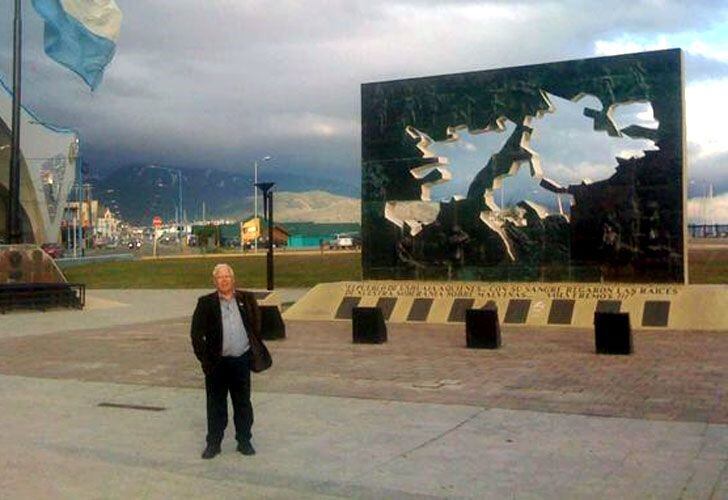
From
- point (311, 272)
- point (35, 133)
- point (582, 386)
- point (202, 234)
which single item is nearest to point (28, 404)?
point (582, 386)

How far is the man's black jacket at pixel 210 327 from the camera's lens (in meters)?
7.27

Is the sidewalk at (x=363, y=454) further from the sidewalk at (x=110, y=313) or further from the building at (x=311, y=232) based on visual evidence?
the building at (x=311, y=232)

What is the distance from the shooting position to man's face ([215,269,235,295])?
7.31 m

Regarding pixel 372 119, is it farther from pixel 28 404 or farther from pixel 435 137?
pixel 28 404

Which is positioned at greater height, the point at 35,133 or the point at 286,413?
the point at 35,133

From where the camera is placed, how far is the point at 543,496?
19.9 ft

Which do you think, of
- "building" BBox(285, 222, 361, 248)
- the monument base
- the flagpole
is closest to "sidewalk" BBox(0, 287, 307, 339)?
the monument base

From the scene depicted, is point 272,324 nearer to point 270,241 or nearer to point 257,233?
point 270,241

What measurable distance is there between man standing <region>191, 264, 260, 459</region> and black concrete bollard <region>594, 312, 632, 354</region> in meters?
7.06

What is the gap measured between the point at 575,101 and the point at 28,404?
12159 mm

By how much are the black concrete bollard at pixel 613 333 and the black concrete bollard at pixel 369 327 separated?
362 centimetres

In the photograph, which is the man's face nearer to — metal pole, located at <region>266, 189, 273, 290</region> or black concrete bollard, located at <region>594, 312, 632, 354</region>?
black concrete bollard, located at <region>594, 312, 632, 354</region>

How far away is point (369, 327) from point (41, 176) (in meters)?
80.0

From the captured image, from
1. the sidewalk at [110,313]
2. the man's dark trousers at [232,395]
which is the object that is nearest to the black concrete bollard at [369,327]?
the sidewalk at [110,313]
